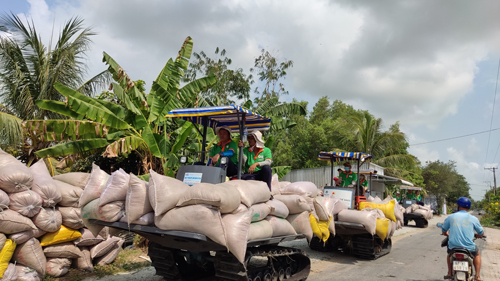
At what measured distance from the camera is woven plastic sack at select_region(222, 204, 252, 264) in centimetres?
375

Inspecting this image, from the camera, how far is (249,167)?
5.53m

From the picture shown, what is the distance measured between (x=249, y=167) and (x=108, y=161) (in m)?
7.65

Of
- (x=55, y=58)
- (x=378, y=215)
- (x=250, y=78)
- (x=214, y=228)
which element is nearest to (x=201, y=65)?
(x=250, y=78)

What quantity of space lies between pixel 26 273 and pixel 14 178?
1299 millimetres

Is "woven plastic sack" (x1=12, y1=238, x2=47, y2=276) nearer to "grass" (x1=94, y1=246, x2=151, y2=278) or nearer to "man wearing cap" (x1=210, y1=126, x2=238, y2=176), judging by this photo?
"grass" (x1=94, y1=246, x2=151, y2=278)

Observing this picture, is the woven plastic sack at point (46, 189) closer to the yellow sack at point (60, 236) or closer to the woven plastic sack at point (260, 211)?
the yellow sack at point (60, 236)

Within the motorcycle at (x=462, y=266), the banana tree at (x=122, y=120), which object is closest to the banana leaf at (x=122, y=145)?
the banana tree at (x=122, y=120)

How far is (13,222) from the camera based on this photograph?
14.9 feet

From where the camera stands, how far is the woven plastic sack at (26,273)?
15.5 feet

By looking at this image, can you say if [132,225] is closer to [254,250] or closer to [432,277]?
[254,250]

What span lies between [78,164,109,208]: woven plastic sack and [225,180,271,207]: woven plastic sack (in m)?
1.57

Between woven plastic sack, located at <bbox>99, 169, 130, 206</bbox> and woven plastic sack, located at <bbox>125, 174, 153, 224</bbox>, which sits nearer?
woven plastic sack, located at <bbox>125, 174, 153, 224</bbox>

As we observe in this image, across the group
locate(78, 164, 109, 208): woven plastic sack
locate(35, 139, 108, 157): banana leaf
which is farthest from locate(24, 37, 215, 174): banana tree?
locate(78, 164, 109, 208): woven plastic sack

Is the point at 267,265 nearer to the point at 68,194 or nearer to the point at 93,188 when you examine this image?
the point at 93,188
